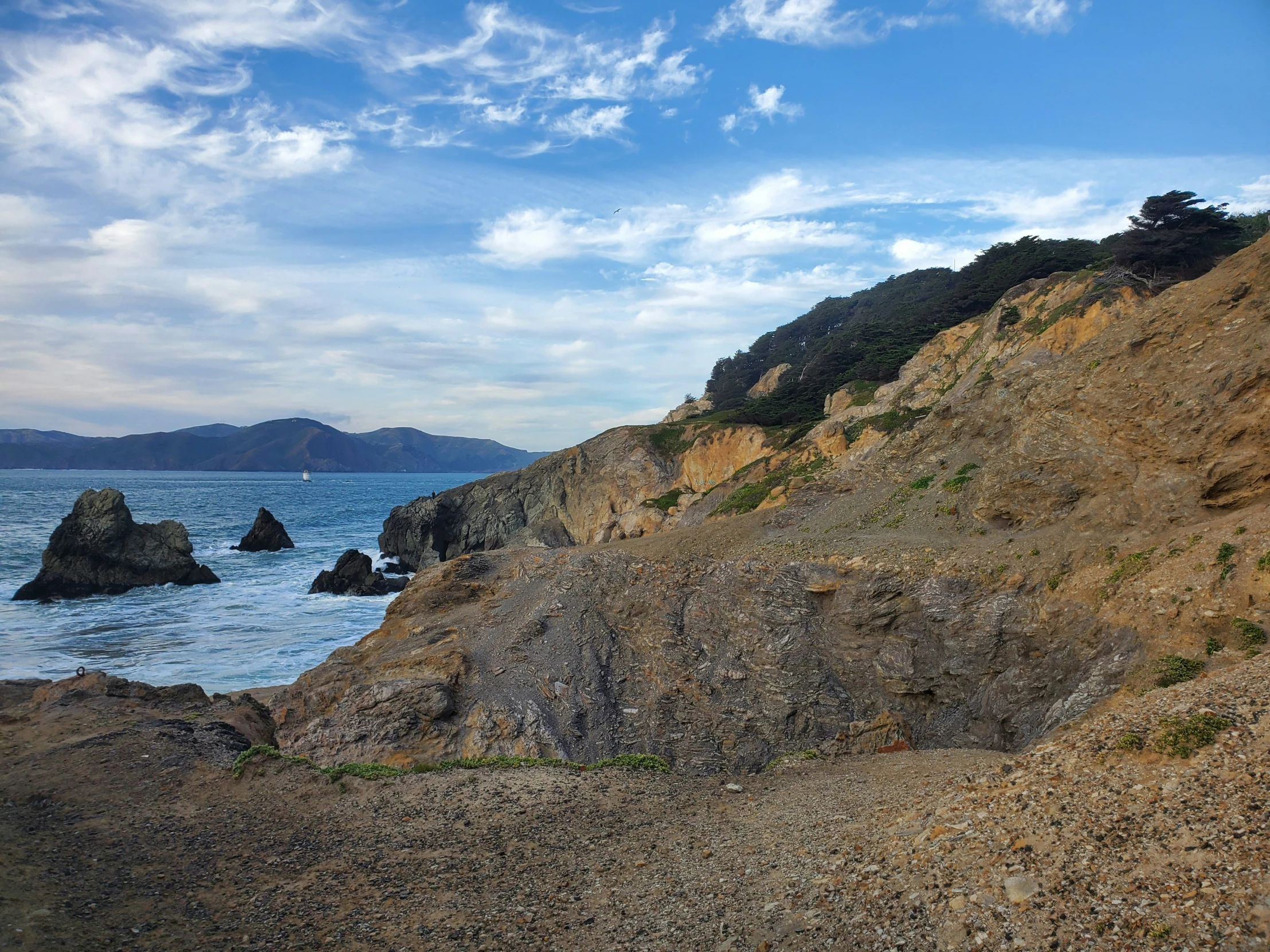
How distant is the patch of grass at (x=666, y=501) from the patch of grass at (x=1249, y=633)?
31.8 m

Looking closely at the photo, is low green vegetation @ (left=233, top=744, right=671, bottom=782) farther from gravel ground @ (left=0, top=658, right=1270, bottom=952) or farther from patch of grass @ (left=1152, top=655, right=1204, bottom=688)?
patch of grass @ (left=1152, top=655, right=1204, bottom=688)

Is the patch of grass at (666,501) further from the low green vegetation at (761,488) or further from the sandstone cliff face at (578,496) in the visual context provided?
the low green vegetation at (761,488)

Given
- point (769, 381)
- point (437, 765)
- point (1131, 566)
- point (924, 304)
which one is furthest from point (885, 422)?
point (769, 381)

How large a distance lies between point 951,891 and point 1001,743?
9897mm

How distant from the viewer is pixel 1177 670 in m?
11.2

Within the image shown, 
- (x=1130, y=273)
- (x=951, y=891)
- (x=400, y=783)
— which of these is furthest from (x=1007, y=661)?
(x=1130, y=273)

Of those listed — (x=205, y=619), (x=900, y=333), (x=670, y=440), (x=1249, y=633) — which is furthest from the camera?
(x=670, y=440)

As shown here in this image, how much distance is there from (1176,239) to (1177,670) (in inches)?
798

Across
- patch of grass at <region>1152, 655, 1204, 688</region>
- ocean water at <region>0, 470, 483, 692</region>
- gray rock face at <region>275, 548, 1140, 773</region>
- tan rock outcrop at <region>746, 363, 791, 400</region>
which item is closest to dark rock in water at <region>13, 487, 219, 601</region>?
ocean water at <region>0, 470, 483, 692</region>

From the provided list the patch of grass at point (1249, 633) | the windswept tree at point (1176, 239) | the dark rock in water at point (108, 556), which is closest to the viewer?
the patch of grass at point (1249, 633)

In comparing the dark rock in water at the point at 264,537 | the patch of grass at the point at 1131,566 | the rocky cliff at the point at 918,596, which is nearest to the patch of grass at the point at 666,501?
the rocky cliff at the point at 918,596

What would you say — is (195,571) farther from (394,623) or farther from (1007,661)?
(1007,661)

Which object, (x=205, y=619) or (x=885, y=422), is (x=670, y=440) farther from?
(x=205, y=619)

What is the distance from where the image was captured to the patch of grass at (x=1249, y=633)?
10828mm
